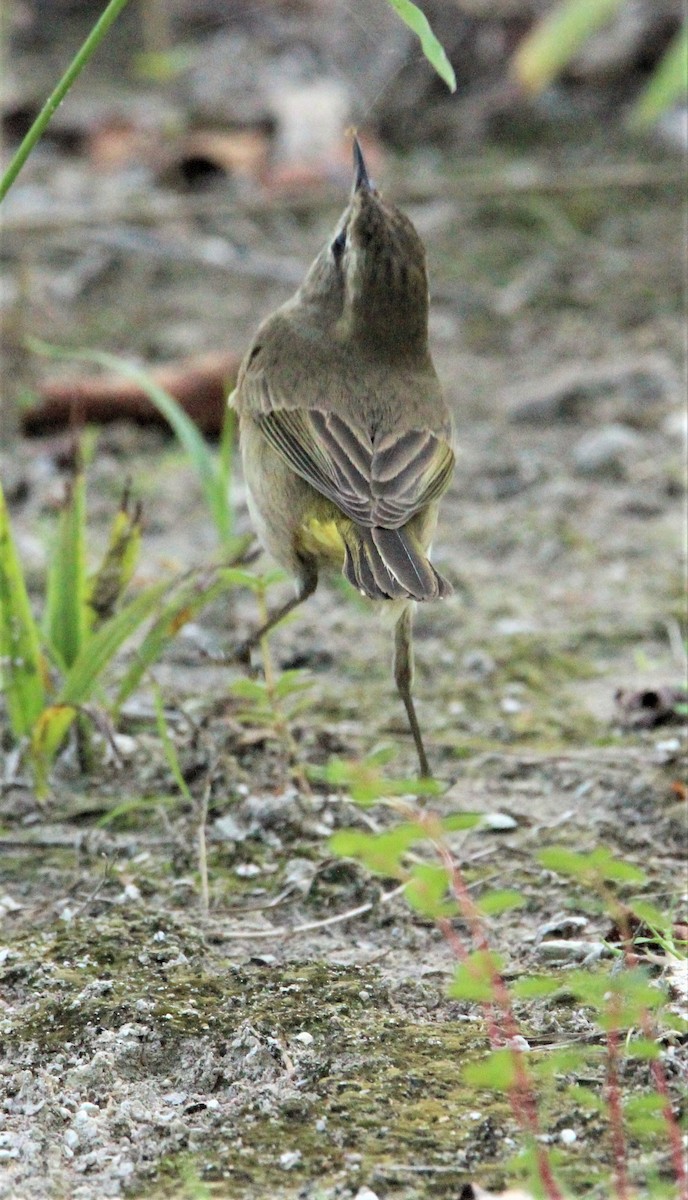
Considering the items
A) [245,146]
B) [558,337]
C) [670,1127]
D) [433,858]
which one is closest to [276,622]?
[433,858]

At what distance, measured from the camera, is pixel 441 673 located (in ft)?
16.0

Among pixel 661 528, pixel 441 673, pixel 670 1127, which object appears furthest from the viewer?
pixel 661 528

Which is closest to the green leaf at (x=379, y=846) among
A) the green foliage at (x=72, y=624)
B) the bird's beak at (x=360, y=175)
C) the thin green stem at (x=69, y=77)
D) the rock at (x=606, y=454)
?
the thin green stem at (x=69, y=77)

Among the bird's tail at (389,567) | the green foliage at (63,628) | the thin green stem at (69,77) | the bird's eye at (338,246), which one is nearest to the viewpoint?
the thin green stem at (69,77)

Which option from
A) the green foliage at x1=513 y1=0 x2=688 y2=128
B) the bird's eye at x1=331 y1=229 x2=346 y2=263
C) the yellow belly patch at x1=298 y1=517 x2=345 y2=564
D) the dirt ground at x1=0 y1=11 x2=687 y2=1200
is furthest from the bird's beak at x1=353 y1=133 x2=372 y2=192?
the green foliage at x1=513 y1=0 x2=688 y2=128

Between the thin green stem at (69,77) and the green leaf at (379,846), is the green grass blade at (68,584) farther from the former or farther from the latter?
the green leaf at (379,846)

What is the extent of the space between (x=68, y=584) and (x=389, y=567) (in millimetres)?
919

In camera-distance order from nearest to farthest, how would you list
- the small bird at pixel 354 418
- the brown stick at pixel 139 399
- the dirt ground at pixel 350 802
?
the dirt ground at pixel 350 802 → the small bird at pixel 354 418 → the brown stick at pixel 139 399

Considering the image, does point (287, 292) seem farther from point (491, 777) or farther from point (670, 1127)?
point (670, 1127)

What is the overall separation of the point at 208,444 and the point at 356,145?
7.87 feet

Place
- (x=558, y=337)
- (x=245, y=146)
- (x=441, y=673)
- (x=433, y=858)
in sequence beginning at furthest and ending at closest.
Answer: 1. (x=245, y=146)
2. (x=558, y=337)
3. (x=441, y=673)
4. (x=433, y=858)

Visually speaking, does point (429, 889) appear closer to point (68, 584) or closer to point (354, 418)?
point (68, 584)

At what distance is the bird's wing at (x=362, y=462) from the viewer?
383 centimetres

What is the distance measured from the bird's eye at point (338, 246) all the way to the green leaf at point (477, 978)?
2642 millimetres
